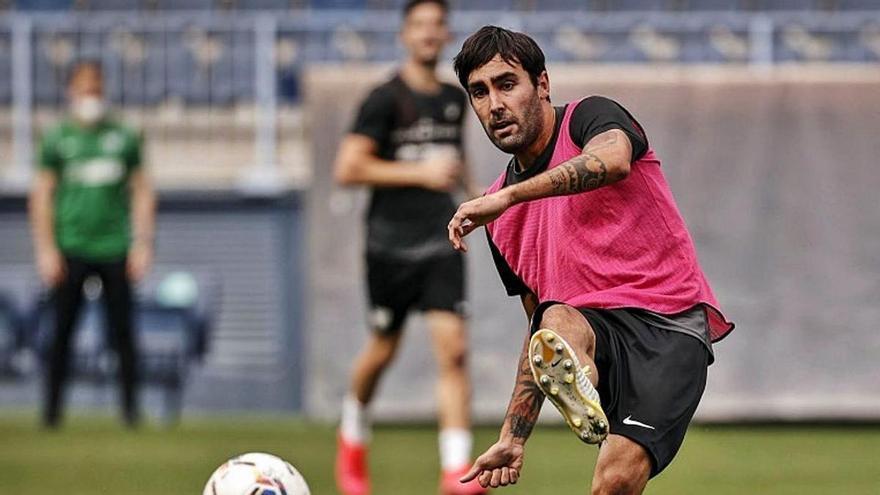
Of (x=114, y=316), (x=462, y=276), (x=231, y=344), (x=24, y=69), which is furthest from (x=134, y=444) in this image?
(x=24, y=69)

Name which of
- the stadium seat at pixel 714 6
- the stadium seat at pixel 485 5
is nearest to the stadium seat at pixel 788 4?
the stadium seat at pixel 714 6

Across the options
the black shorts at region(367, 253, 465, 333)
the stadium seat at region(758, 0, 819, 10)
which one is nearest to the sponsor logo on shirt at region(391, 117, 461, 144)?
the black shorts at region(367, 253, 465, 333)

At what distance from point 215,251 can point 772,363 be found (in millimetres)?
4899

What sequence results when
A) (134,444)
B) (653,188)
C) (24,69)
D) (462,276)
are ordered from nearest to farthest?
(653,188) < (462,276) < (134,444) < (24,69)

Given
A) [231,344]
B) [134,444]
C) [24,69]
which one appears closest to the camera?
[134,444]

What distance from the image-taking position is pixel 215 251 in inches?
597

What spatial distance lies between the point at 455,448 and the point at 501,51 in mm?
3615

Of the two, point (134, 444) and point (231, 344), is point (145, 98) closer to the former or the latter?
point (231, 344)

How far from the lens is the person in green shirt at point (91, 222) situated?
42.9ft

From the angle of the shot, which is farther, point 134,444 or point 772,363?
point 772,363

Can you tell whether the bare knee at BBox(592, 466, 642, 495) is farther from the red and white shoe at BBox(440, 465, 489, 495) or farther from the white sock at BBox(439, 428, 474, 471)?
the white sock at BBox(439, 428, 474, 471)

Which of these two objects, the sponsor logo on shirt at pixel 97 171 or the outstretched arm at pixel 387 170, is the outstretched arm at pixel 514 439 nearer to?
the outstretched arm at pixel 387 170

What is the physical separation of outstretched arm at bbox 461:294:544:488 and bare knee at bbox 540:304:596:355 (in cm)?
9

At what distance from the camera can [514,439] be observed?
5.24 m
